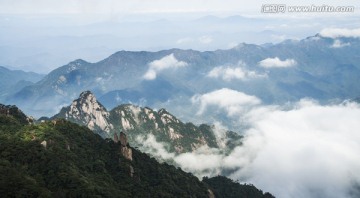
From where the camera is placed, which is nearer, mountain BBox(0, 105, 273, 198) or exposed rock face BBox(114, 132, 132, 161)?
mountain BBox(0, 105, 273, 198)

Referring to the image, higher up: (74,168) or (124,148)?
(124,148)

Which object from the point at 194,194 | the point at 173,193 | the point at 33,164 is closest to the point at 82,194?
the point at 33,164

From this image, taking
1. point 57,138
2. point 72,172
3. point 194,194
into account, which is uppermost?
point 57,138

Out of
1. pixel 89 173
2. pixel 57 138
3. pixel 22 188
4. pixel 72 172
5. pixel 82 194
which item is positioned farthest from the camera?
pixel 57 138

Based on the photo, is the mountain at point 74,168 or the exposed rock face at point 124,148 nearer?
the mountain at point 74,168

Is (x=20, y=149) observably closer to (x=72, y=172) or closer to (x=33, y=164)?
(x=33, y=164)

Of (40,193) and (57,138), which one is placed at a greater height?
(57,138)

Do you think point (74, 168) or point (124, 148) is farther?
point (124, 148)

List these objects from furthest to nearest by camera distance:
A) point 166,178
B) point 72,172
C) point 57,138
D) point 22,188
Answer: point 166,178, point 57,138, point 72,172, point 22,188
